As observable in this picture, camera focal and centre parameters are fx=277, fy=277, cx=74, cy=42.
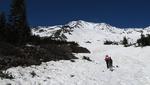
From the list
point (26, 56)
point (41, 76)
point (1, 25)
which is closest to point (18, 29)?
point (1, 25)

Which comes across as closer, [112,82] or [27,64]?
[112,82]

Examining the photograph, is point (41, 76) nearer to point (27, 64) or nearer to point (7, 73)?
point (7, 73)

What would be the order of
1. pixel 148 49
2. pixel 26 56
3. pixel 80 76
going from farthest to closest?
pixel 148 49 → pixel 26 56 → pixel 80 76

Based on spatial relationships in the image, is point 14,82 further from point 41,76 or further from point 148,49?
point 148,49

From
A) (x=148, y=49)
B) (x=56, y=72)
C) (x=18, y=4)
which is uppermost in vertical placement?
(x=18, y=4)

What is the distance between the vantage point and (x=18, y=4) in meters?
62.1

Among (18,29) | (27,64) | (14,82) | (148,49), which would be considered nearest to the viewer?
(14,82)

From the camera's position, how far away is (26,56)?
28328 millimetres

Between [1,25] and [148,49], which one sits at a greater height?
[1,25]

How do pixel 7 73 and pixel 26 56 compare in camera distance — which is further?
pixel 26 56

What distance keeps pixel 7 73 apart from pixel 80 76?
6124mm

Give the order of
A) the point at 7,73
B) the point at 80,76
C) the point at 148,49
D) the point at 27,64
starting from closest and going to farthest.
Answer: the point at 7,73 < the point at 80,76 < the point at 27,64 < the point at 148,49

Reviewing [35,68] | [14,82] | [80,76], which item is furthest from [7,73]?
[80,76]

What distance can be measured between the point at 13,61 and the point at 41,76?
438 cm
